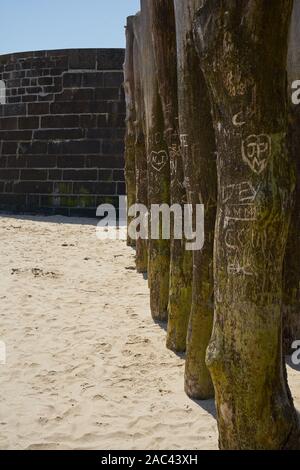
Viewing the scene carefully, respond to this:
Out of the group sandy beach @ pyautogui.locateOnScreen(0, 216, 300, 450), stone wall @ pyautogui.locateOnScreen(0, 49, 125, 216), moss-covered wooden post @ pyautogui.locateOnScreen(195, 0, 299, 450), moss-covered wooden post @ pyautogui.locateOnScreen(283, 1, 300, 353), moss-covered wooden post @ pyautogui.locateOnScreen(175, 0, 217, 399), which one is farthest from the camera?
stone wall @ pyautogui.locateOnScreen(0, 49, 125, 216)

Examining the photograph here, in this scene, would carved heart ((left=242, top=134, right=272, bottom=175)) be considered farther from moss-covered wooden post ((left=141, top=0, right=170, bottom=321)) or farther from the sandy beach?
moss-covered wooden post ((left=141, top=0, right=170, bottom=321))

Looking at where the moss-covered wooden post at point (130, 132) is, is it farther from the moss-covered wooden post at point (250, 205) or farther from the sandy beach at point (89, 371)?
the moss-covered wooden post at point (250, 205)

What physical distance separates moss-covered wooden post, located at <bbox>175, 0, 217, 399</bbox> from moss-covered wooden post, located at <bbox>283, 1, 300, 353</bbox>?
2.88 ft

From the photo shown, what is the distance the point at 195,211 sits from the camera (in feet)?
9.20

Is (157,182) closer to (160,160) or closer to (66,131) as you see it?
(160,160)

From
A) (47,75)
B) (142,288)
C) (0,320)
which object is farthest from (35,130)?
(0,320)

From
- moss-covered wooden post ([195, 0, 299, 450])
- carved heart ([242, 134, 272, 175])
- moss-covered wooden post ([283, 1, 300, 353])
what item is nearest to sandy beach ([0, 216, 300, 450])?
moss-covered wooden post ([283, 1, 300, 353])

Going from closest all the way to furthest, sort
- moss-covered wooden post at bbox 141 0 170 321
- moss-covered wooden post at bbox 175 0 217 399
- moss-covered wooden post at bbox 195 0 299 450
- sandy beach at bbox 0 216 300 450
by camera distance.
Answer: moss-covered wooden post at bbox 195 0 299 450 → sandy beach at bbox 0 216 300 450 → moss-covered wooden post at bbox 175 0 217 399 → moss-covered wooden post at bbox 141 0 170 321

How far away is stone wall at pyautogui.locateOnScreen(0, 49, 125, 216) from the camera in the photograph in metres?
11.9

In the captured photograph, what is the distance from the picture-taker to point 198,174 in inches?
108

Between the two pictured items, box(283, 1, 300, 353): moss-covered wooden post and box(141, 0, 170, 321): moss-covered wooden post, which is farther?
box(141, 0, 170, 321): moss-covered wooden post

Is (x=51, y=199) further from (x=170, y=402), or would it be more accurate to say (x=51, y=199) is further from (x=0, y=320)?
(x=170, y=402)

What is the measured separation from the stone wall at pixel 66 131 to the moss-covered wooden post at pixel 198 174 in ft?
30.2

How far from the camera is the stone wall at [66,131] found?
1190 centimetres
